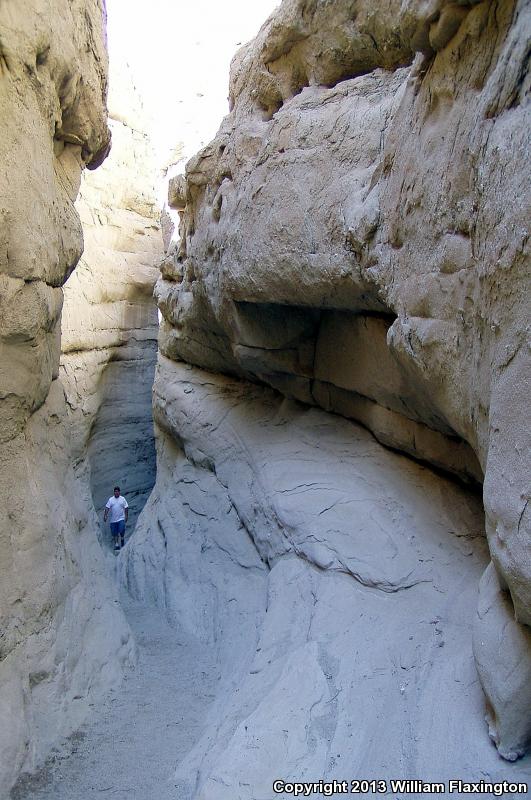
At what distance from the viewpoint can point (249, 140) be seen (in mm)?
4977

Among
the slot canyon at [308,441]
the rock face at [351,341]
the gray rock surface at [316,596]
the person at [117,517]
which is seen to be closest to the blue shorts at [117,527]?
the person at [117,517]

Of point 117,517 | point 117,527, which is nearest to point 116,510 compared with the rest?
point 117,517

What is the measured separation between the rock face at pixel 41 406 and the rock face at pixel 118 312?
4076mm

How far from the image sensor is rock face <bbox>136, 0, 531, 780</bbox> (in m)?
2.29

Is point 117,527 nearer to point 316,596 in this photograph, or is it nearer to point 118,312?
point 118,312

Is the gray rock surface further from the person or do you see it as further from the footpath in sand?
the person

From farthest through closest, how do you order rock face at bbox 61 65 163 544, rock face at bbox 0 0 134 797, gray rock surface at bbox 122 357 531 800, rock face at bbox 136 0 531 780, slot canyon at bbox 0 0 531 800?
rock face at bbox 61 65 163 544 < rock face at bbox 0 0 134 797 < gray rock surface at bbox 122 357 531 800 < slot canyon at bbox 0 0 531 800 < rock face at bbox 136 0 531 780

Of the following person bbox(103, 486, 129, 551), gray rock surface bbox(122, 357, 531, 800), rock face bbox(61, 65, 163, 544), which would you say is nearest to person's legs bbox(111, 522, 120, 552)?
person bbox(103, 486, 129, 551)

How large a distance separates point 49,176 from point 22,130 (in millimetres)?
432

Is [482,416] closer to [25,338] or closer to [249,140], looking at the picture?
[25,338]

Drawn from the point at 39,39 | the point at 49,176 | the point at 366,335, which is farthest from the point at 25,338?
the point at 366,335

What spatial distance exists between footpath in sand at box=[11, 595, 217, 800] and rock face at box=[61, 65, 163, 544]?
14.0 feet

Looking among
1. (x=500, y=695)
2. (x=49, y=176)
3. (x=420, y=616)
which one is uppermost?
(x=49, y=176)

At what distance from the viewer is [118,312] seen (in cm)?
934
